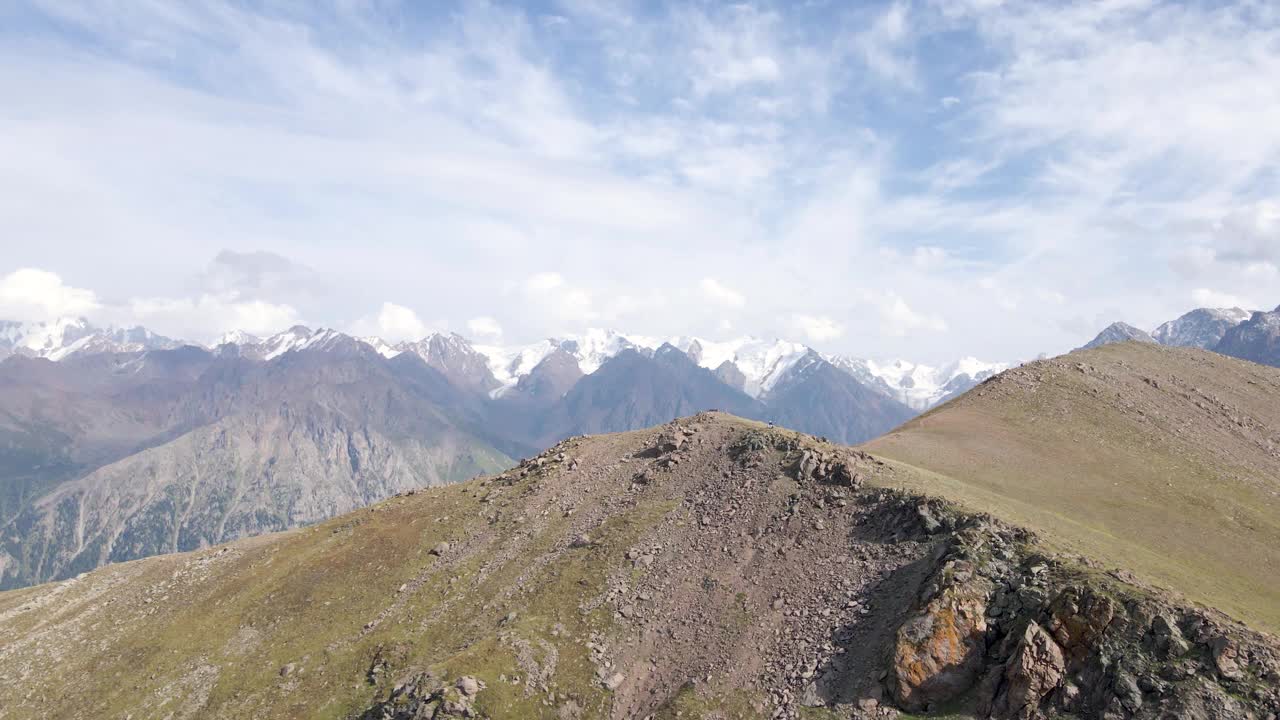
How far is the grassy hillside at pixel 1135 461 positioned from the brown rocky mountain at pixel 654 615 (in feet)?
40.9

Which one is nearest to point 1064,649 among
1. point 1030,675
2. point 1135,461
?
point 1030,675

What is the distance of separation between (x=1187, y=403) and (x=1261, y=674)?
92.2 meters

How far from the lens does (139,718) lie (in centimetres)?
5962

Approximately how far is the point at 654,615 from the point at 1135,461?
7173cm

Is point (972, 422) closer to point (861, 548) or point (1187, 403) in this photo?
point (1187, 403)

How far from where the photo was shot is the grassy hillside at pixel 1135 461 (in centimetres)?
6191

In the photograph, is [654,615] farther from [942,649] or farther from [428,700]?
[942,649]

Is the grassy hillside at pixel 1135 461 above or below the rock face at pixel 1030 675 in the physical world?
above

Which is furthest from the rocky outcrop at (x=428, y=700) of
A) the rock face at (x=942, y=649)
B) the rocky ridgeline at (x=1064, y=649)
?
the rock face at (x=942, y=649)

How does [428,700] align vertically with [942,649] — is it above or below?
below

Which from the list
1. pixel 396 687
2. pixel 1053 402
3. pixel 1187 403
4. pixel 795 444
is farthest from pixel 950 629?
pixel 1187 403

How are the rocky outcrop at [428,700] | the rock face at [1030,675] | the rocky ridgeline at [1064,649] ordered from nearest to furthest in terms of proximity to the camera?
the rocky ridgeline at [1064,649] → the rock face at [1030,675] → the rocky outcrop at [428,700]

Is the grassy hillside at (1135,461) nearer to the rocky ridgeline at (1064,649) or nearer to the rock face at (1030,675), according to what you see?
the rocky ridgeline at (1064,649)

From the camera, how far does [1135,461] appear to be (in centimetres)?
8888
